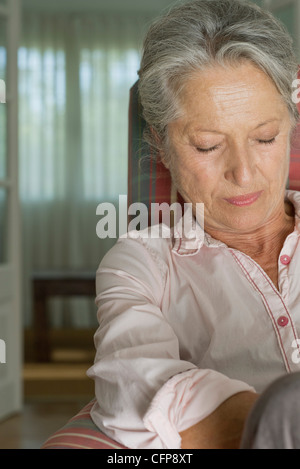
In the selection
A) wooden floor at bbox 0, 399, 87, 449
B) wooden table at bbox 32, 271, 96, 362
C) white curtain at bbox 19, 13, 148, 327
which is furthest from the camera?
white curtain at bbox 19, 13, 148, 327

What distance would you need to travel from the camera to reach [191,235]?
1343mm

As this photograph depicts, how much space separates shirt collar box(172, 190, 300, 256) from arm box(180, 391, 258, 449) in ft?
1.30

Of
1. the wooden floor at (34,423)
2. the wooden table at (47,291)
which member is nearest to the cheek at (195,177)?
the wooden floor at (34,423)

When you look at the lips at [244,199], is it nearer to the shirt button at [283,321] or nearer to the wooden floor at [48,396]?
the shirt button at [283,321]

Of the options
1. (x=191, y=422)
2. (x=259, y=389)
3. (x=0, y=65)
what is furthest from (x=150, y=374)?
(x=0, y=65)

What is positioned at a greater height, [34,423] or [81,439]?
[81,439]

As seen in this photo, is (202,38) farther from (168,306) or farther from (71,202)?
(71,202)

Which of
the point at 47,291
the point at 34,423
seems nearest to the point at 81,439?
the point at 34,423

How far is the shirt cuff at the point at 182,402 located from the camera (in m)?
0.97

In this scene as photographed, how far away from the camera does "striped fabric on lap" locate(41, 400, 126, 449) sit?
1.02 meters

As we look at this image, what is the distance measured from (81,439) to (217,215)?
50 centimetres

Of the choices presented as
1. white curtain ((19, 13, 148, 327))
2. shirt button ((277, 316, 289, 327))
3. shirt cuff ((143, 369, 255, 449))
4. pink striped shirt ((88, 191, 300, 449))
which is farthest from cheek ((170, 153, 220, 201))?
white curtain ((19, 13, 148, 327))

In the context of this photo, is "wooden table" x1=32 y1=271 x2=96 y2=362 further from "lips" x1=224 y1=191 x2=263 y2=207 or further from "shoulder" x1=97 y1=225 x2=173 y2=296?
"lips" x1=224 y1=191 x2=263 y2=207

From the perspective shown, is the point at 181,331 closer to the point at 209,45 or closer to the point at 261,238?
the point at 261,238
